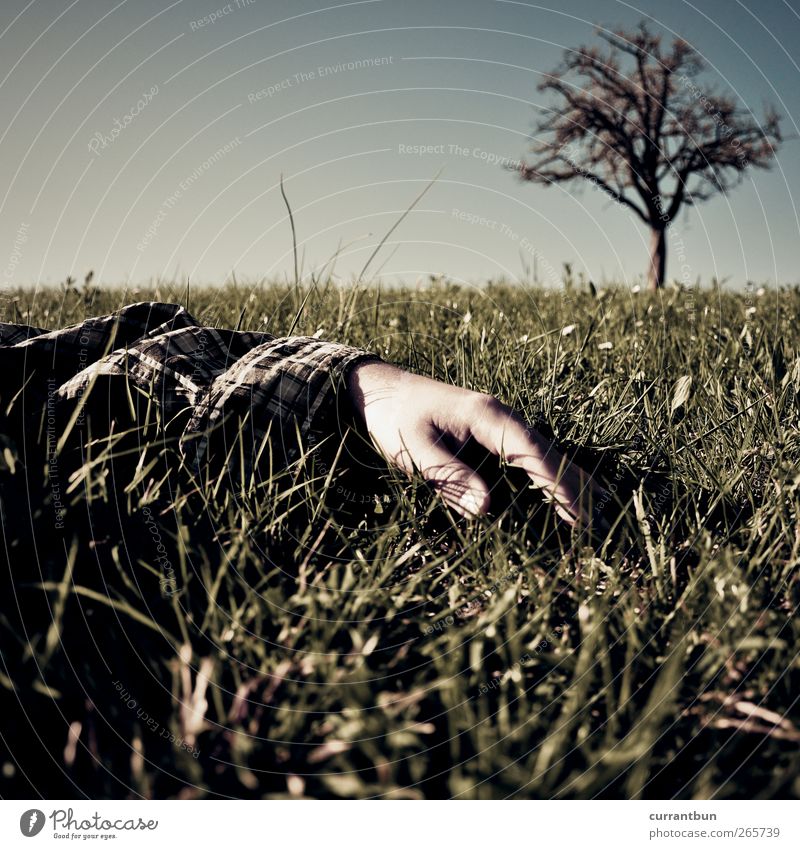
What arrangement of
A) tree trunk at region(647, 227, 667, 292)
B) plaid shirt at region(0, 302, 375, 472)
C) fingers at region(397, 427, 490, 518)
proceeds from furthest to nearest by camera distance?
tree trunk at region(647, 227, 667, 292), plaid shirt at region(0, 302, 375, 472), fingers at region(397, 427, 490, 518)

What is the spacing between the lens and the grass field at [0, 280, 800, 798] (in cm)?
114

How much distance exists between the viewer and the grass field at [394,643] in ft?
3.73

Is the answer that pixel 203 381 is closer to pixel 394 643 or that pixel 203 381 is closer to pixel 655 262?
pixel 394 643

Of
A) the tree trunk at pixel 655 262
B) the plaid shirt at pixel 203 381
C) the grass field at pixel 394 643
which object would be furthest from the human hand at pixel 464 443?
the tree trunk at pixel 655 262

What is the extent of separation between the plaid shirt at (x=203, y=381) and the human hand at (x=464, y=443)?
1.01ft

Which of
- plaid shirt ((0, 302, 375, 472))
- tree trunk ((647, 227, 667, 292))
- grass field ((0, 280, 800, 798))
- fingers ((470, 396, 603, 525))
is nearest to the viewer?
grass field ((0, 280, 800, 798))

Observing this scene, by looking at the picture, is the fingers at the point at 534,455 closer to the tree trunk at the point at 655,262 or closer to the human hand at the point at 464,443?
the human hand at the point at 464,443

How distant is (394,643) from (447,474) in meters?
0.49

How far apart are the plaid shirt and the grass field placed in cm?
16

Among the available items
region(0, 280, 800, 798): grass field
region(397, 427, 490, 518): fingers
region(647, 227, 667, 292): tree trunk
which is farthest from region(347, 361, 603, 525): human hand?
region(647, 227, 667, 292): tree trunk

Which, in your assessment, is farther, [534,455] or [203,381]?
[203,381]

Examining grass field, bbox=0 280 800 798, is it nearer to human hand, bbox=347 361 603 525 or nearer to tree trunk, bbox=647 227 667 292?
human hand, bbox=347 361 603 525

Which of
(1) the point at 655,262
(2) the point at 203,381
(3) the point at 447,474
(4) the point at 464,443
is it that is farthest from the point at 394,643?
(1) the point at 655,262

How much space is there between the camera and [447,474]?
174cm
